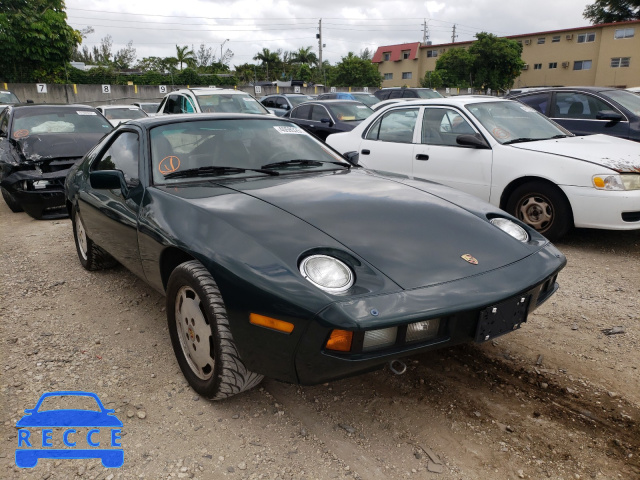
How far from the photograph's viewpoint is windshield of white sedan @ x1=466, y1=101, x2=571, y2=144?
541cm

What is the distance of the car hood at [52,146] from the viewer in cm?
656

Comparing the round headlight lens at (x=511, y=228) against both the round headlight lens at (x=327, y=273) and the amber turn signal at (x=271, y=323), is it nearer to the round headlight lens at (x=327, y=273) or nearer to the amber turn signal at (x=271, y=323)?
the round headlight lens at (x=327, y=273)

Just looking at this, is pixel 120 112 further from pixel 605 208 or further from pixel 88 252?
pixel 605 208

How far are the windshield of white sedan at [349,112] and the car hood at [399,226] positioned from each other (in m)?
7.81

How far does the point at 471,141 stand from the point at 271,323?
12.8 feet

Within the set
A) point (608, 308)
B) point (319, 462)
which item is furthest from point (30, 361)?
point (608, 308)

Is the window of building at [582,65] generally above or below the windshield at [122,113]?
above

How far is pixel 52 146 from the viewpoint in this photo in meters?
6.72

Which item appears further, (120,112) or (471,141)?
(120,112)

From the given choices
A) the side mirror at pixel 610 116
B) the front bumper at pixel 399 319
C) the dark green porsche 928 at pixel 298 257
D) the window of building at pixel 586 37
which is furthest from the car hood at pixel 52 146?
the window of building at pixel 586 37

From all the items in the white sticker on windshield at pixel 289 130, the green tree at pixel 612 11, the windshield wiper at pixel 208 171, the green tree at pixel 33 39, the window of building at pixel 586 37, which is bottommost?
the windshield wiper at pixel 208 171

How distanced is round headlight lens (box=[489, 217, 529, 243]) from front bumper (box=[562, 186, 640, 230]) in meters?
2.31

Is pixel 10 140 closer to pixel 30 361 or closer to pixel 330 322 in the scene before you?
pixel 30 361

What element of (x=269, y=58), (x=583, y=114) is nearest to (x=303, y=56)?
(x=269, y=58)
